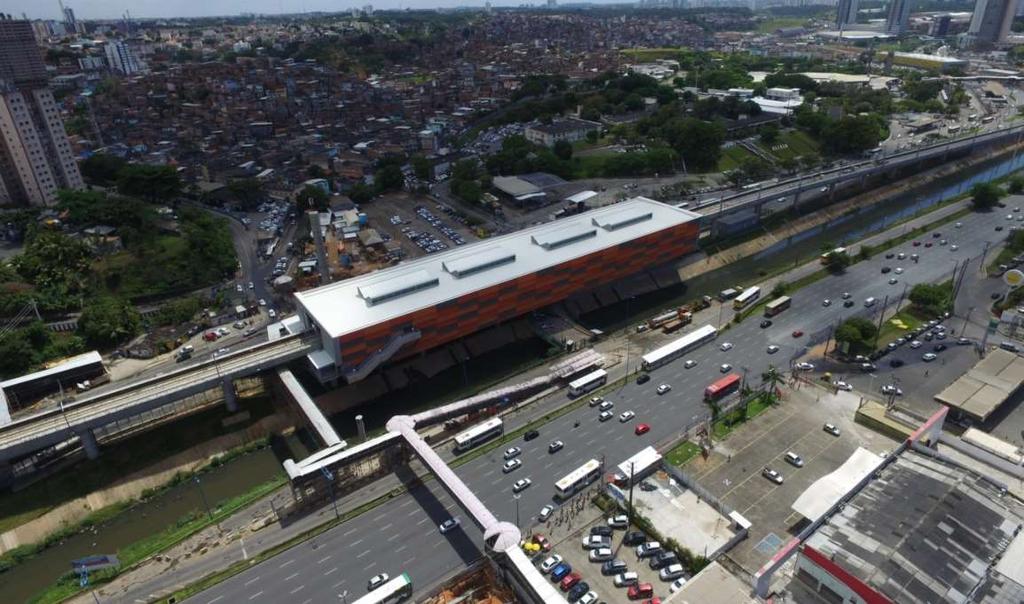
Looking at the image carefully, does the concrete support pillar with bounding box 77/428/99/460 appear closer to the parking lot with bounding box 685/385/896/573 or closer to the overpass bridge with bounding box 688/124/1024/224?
the parking lot with bounding box 685/385/896/573

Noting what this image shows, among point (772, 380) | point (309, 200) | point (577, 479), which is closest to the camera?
point (577, 479)

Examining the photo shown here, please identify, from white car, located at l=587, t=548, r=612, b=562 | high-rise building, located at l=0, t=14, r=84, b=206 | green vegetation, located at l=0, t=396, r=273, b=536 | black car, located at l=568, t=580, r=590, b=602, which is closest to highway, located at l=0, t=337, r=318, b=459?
green vegetation, located at l=0, t=396, r=273, b=536

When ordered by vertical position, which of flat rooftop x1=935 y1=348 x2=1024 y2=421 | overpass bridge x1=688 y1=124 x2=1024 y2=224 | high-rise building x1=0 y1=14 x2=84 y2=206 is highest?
high-rise building x1=0 y1=14 x2=84 y2=206

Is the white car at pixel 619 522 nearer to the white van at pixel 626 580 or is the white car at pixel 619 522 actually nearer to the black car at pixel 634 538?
the black car at pixel 634 538

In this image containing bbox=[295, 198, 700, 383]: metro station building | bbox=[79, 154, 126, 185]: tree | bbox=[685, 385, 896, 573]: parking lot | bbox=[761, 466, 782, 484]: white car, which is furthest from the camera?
bbox=[79, 154, 126, 185]: tree

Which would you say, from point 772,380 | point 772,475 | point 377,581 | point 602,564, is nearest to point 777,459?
point 772,475

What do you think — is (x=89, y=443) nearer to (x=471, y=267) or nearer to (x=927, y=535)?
(x=471, y=267)
